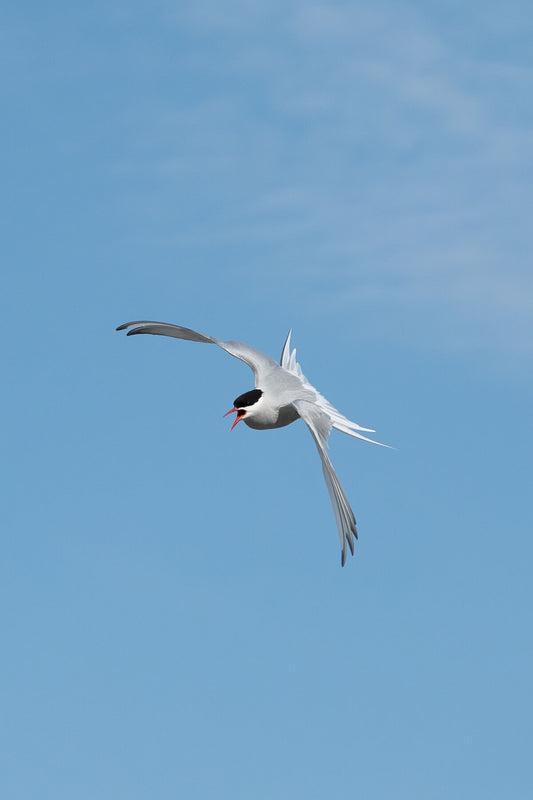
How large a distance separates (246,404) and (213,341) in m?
1.64

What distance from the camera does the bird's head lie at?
48.8 feet

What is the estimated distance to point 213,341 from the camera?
16.0 metres

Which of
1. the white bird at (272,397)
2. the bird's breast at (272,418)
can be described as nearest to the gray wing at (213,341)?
the white bird at (272,397)

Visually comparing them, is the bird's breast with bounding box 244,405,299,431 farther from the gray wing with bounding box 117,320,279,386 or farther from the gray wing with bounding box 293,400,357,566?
the gray wing with bounding box 293,400,357,566

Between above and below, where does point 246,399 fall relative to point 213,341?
below

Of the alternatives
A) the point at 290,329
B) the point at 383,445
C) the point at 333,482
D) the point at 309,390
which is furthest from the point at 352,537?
the point at 290,329

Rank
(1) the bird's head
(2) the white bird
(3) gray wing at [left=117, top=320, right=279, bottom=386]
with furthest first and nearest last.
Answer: (3) gray wing at [left=117, top=320, right=279, bottom=386], (1) the bird's head, (2) the white bird

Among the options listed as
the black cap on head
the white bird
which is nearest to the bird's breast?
the white bird

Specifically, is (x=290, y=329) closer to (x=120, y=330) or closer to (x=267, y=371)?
(x=267, y=371)

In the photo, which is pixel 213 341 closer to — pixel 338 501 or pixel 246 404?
pixel 246 404

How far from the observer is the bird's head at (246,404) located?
14.9 metres

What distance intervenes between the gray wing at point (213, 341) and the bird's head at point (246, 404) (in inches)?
36.0

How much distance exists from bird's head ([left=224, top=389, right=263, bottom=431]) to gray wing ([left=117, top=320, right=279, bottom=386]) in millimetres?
915

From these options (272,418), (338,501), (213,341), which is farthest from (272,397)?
(338,501)
